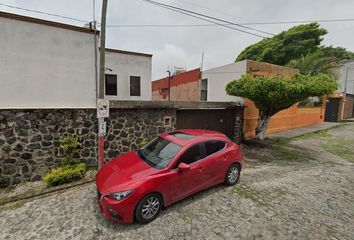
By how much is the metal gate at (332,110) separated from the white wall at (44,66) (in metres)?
20.5

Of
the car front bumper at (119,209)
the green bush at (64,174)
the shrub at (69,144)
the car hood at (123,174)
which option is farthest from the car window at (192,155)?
the shrub at (69,144)

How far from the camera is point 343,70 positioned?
924 inches

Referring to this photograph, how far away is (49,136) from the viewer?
5754 millimetres

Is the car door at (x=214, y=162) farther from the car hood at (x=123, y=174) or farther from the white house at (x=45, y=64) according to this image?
the white house at (x=45, y=64)

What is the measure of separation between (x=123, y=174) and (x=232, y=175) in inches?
115

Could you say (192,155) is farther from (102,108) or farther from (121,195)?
(102,108)

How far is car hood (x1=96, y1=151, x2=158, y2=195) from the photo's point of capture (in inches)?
140

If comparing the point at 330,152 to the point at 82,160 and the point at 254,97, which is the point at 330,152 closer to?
the point at 254,97

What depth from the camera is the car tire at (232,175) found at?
5.07 m

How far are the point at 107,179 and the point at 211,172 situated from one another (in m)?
2.37

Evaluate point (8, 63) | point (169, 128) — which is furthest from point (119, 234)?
point (8, 63)

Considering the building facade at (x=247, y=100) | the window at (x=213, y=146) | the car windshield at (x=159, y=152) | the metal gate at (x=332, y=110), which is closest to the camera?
the car windshield at (x=159, y=152)

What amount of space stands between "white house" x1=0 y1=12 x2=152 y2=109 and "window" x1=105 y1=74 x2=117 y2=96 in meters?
5.03

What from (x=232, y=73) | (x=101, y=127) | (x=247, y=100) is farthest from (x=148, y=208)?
(x=232, y=73)
